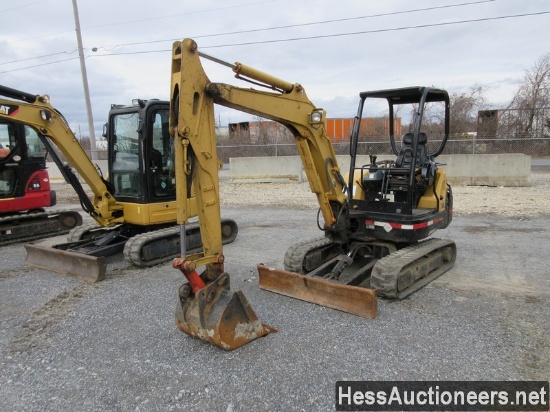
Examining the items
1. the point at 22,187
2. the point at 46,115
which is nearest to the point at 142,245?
the point at 46,115

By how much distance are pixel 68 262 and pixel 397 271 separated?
15.2 feet

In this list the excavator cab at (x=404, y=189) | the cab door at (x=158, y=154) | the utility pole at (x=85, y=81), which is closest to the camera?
the excavator cab at (x=404, y=189)

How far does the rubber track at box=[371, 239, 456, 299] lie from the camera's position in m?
4.66

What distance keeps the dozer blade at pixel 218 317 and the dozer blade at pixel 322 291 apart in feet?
3.27

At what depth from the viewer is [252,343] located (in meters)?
3.84

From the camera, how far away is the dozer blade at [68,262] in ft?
19.1

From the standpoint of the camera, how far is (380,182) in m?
5.72

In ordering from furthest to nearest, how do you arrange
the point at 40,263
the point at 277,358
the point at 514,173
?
the point at 514,173 < the point at 40,263 < the point at 277,358

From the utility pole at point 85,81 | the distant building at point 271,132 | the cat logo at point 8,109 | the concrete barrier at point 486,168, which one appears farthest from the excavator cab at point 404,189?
the distant building at point 271,132

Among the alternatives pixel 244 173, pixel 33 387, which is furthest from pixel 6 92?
pixel 244 173

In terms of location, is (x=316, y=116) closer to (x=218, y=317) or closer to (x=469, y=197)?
(x=218, y=317)

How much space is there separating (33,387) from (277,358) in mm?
1930

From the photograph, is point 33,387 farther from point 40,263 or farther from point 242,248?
point 242,248

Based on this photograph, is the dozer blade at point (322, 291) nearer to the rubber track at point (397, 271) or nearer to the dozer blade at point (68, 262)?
the rubber track at point (397, 271)
